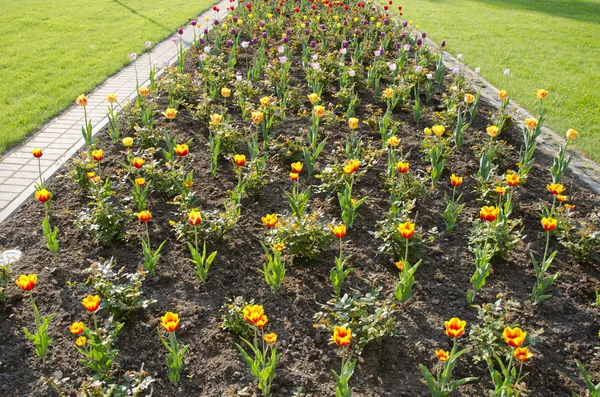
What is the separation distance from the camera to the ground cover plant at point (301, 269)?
Answer: 268 cm

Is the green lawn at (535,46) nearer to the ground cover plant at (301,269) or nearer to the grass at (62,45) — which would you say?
the ground cover plant at (301,269)

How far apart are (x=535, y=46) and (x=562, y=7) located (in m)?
5.63

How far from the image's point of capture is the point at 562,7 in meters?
14.1

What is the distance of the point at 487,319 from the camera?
2787mm

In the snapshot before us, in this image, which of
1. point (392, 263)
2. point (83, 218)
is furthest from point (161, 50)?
point (392, 263)

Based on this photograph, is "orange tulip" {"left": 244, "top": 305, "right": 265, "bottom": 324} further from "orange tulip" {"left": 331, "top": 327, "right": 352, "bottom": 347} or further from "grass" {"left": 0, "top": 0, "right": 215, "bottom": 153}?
"grass" {"left": 0, "top": 0, "right": 215, "bottom": 153}

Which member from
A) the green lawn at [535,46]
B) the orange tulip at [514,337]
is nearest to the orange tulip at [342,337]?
the orange tulip at [514,337]

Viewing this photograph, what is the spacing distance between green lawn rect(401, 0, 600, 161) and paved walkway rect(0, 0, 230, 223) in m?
4.67

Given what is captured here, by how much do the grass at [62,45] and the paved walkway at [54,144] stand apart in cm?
16

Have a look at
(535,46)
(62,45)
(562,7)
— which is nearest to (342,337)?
(62,45)

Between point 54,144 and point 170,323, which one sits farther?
point 54,144

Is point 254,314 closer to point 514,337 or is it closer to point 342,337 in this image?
point 342,337

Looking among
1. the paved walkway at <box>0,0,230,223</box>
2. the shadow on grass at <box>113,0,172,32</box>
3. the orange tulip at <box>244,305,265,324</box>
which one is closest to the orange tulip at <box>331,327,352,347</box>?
the orange tulip at <box>244,305,265,324</box>

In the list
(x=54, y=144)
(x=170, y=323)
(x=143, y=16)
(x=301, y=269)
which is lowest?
(x=143, y=16)
